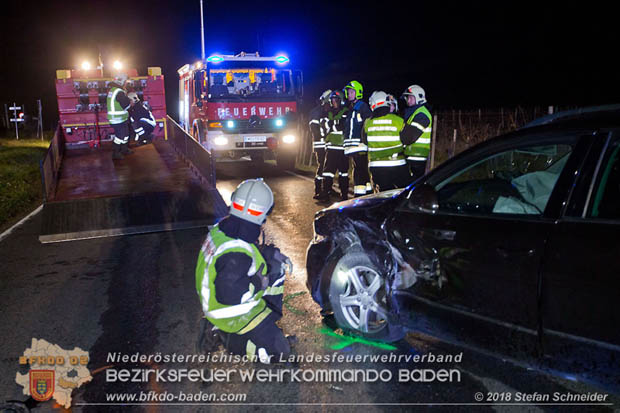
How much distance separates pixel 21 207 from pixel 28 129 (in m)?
24.6

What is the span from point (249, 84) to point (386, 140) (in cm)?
771

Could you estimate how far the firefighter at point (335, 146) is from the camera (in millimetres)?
9133

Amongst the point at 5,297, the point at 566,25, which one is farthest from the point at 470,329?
the point at 566,25

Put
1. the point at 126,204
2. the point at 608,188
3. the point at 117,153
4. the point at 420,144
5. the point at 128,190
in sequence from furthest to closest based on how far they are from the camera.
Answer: the point at 117,153
the point at 128,190
the point at 126,204
the point at 420,144
the point at 608,188

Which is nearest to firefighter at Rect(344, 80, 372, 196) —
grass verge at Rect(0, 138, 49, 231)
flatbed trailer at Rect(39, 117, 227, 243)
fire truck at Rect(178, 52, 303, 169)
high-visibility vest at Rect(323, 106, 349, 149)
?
high-visibility vest at Rect(323, 106, 349, 149)

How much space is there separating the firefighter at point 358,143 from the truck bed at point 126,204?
2.21m

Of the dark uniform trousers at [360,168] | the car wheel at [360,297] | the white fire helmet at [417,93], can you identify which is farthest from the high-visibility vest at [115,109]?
the car wheel at [360,297]

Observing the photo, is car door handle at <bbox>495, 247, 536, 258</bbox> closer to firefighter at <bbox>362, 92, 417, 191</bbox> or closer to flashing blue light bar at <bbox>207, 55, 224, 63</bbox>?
firefighter at <bbox>362, 92, 417, 191</bbox>

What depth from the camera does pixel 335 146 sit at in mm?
9328

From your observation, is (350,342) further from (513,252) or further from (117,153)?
(117,153)

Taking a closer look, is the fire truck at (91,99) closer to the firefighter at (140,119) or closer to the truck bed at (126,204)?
the firefighter at (140,119)

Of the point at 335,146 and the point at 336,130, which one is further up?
the point at 336,130

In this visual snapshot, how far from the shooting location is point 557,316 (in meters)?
2.76

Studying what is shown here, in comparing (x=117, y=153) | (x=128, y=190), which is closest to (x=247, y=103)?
(x=117, y=153)
